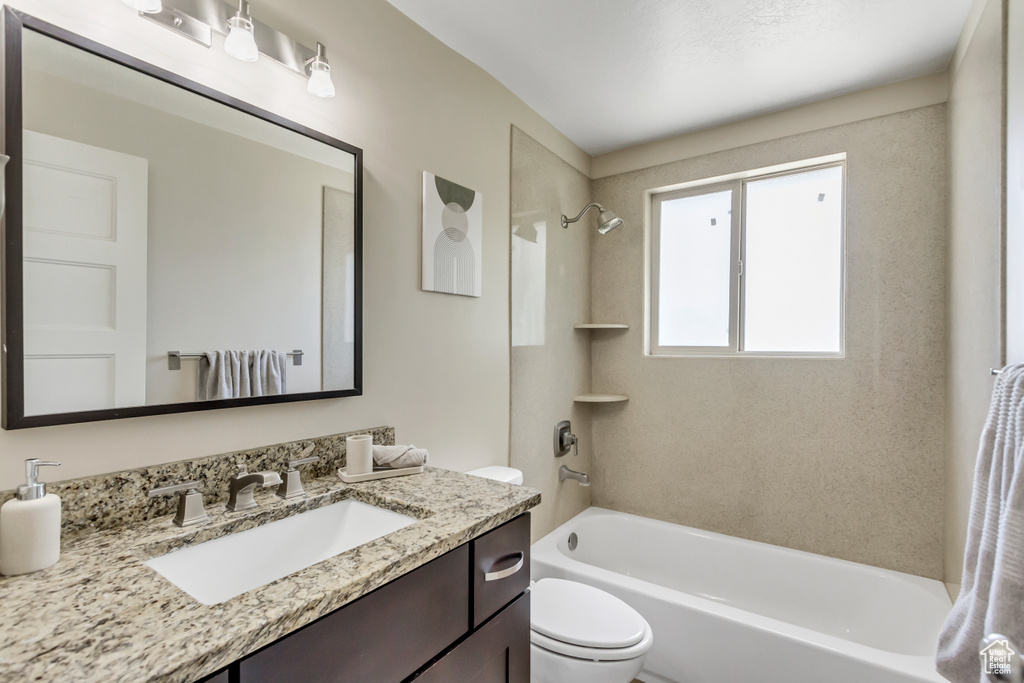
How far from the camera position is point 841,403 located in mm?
2205

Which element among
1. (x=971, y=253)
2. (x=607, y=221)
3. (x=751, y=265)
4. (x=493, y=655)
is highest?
(x=607, y=221)

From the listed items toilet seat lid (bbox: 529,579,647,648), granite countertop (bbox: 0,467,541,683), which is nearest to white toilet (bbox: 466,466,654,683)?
toilet seat lid (bbox: 529,579,647,648)

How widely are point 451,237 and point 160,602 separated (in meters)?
1.35

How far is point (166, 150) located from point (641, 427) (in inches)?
94.8

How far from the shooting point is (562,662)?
149cm

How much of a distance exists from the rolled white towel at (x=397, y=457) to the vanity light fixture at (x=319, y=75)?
975 mm

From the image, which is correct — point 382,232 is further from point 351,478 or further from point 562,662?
point 562,662

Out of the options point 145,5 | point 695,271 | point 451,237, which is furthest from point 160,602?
point 695,271

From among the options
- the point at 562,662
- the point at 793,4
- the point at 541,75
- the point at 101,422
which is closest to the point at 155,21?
the point at 101,422

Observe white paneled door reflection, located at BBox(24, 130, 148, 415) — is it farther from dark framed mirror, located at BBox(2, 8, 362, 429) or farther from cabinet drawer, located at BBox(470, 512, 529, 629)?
cabinet drawer, located at BBox(470, 512, 529, 629)

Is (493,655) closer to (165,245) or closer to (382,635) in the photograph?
(382,635)

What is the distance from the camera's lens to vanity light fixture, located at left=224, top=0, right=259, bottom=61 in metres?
1.08

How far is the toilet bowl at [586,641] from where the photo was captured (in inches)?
57.0

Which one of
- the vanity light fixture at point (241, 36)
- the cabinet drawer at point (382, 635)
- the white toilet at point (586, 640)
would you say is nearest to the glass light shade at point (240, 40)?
the vanity light fixture at point (241, 36)
